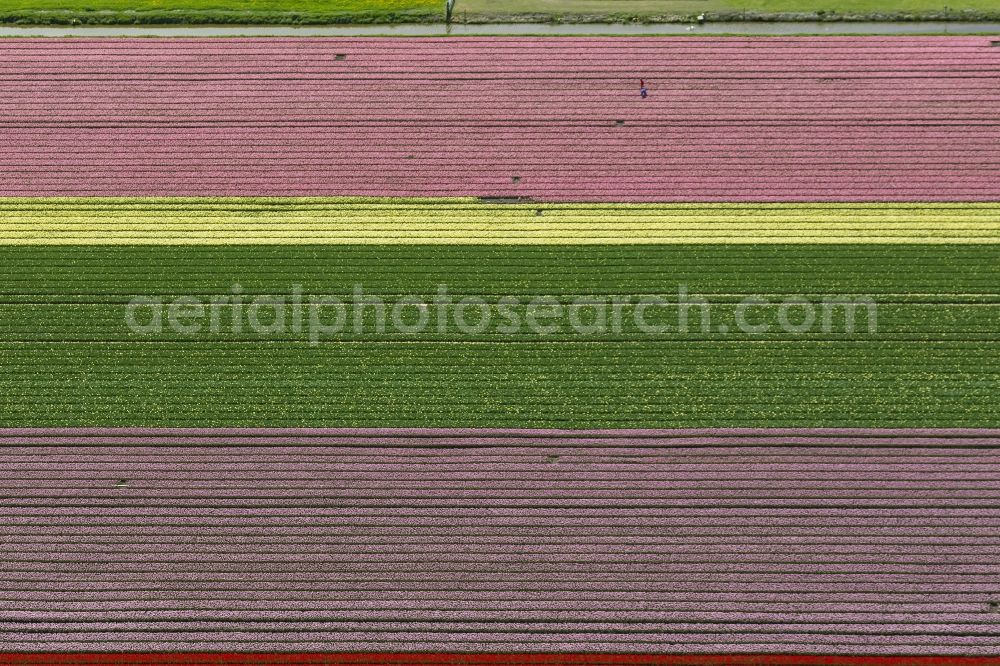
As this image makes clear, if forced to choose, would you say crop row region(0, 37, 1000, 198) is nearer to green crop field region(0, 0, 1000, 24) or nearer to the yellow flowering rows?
the yellow flowering rows

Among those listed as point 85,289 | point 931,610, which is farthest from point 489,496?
point 85,289

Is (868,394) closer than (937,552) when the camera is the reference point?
No

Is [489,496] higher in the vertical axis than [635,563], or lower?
higher

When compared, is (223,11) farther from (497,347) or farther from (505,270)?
(497,347)

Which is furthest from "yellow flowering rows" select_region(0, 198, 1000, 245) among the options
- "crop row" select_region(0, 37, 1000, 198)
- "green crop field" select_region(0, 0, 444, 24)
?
"green crop field" select_region(0, 0, 444, 24)

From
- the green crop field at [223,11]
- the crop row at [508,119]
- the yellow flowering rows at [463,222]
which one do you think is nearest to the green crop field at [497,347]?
the yellow flowering rows at [463,222]

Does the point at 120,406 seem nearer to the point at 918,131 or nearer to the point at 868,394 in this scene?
the point at 868,394

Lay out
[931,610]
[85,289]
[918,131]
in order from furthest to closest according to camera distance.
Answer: [918,131]
[85,289]
[931,610]
